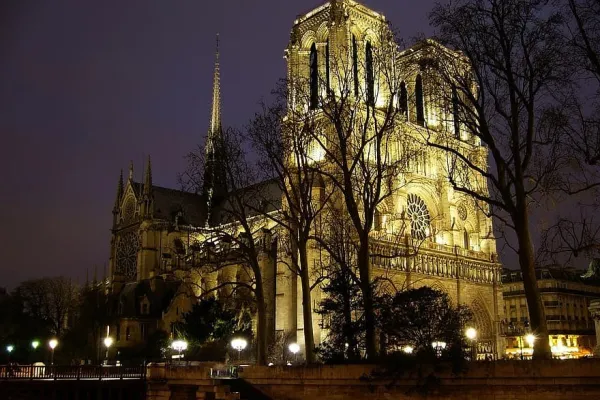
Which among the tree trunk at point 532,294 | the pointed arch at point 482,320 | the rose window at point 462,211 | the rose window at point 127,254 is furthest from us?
the rose window at point 127,254

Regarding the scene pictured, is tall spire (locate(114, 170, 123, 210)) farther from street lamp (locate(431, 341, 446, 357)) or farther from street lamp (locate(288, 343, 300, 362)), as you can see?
street lamp (locate(431, 341, 446, 357))

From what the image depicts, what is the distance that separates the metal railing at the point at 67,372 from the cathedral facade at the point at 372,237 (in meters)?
10.7

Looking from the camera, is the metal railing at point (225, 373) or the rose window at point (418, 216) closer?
the metal railing at point (225, 373)

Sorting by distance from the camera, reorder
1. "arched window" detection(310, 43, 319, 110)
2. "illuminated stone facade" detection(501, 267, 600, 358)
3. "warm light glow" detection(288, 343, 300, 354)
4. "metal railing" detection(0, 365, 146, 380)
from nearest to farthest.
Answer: "metal railing" detection(0, 365, 146, 380) < "warm light glow" detection(288, 343, 300, 354) < "arched window" detection(310, 43, 319, 110) < "illuminated stone facade" detection(501, 267, 600, 358)

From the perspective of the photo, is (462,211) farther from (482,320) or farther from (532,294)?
(532,294)

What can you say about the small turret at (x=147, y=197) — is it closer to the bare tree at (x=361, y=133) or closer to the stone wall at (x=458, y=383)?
the bare tree at (x=361, y=133)

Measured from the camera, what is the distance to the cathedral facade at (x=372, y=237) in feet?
158

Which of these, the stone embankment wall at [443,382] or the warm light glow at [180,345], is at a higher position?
the warm light glow at [180,345]

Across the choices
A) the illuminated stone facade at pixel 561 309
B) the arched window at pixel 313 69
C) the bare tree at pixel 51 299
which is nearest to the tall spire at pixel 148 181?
the bare tree at pixel 51 299

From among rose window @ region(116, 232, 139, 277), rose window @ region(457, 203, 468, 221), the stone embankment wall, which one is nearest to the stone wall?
the stone embankment wall

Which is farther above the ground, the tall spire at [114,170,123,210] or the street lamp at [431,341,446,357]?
the tall spire at [114,170,123,210]

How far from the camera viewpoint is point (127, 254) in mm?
71688

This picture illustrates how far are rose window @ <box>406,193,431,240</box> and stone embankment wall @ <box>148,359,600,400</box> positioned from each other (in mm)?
30678

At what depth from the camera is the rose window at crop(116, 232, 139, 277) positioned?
7044 cm
